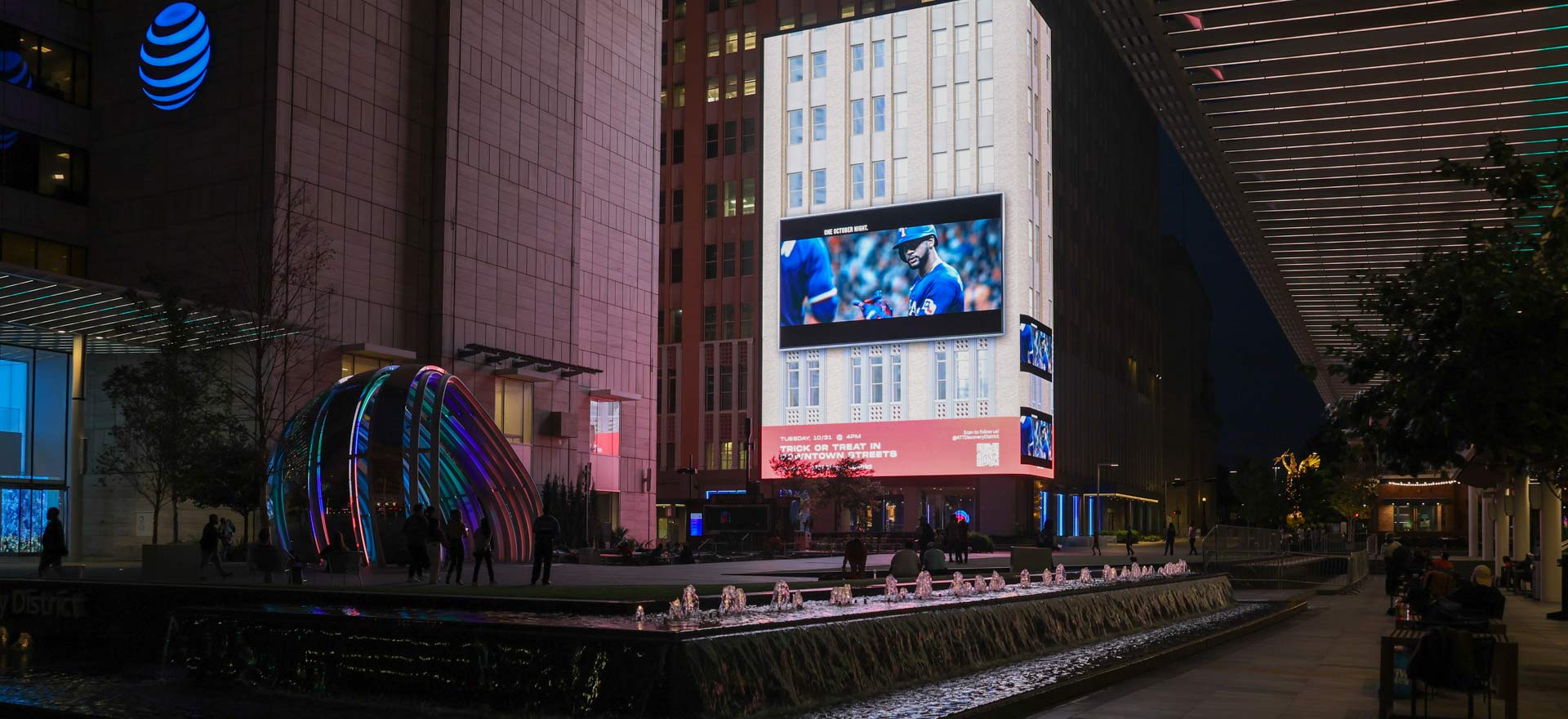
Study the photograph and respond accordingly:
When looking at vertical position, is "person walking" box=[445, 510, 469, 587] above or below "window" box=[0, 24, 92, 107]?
below

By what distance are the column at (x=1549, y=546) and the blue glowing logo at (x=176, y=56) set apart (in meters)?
43.3

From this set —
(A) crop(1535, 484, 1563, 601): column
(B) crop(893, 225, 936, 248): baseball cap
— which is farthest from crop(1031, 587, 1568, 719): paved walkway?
(B) crop(893, 225, 936, 248): baseball cap

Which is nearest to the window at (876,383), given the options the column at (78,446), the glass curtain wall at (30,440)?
the glass curtain wall at (30,440)

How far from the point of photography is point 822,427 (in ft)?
281

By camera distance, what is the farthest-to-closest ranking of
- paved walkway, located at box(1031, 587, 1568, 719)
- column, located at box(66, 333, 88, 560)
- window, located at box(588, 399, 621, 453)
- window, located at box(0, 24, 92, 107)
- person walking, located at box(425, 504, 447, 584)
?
1. window, located at box(588, 399, 621, 453)
2. window, located at box(0, 24, 92, 107)
3. column, located at box(66, 333, 88, 560)
4. person walking, located at box(425, 504, 447, 584)
5. paved walkway, located at box(1031, 587, 1568, 719)

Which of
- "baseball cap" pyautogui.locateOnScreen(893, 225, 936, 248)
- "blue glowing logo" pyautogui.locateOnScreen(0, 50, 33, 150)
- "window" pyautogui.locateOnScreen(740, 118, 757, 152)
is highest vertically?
"window" pyautogui.locateOnScreen(740, 118, 757, 152)

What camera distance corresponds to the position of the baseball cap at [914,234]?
81.6 metres

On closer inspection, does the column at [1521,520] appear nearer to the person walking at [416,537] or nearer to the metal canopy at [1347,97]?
the metal canopy at [1347,97]

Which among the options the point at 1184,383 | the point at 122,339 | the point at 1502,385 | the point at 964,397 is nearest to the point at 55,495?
the point at 122,339

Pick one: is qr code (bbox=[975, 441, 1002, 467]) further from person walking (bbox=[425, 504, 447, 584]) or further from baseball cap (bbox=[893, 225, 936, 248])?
person walking (bbox=[425, 504, 447, 584])

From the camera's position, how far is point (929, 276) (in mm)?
81438

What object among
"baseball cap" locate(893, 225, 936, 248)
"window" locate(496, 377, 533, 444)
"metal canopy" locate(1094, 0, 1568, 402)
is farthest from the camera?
"baseball cap" locate(893, 225, 936, 248)

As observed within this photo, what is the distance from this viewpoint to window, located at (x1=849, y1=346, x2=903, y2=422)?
273 ft

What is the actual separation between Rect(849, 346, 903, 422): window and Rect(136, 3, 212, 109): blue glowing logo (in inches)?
1857
